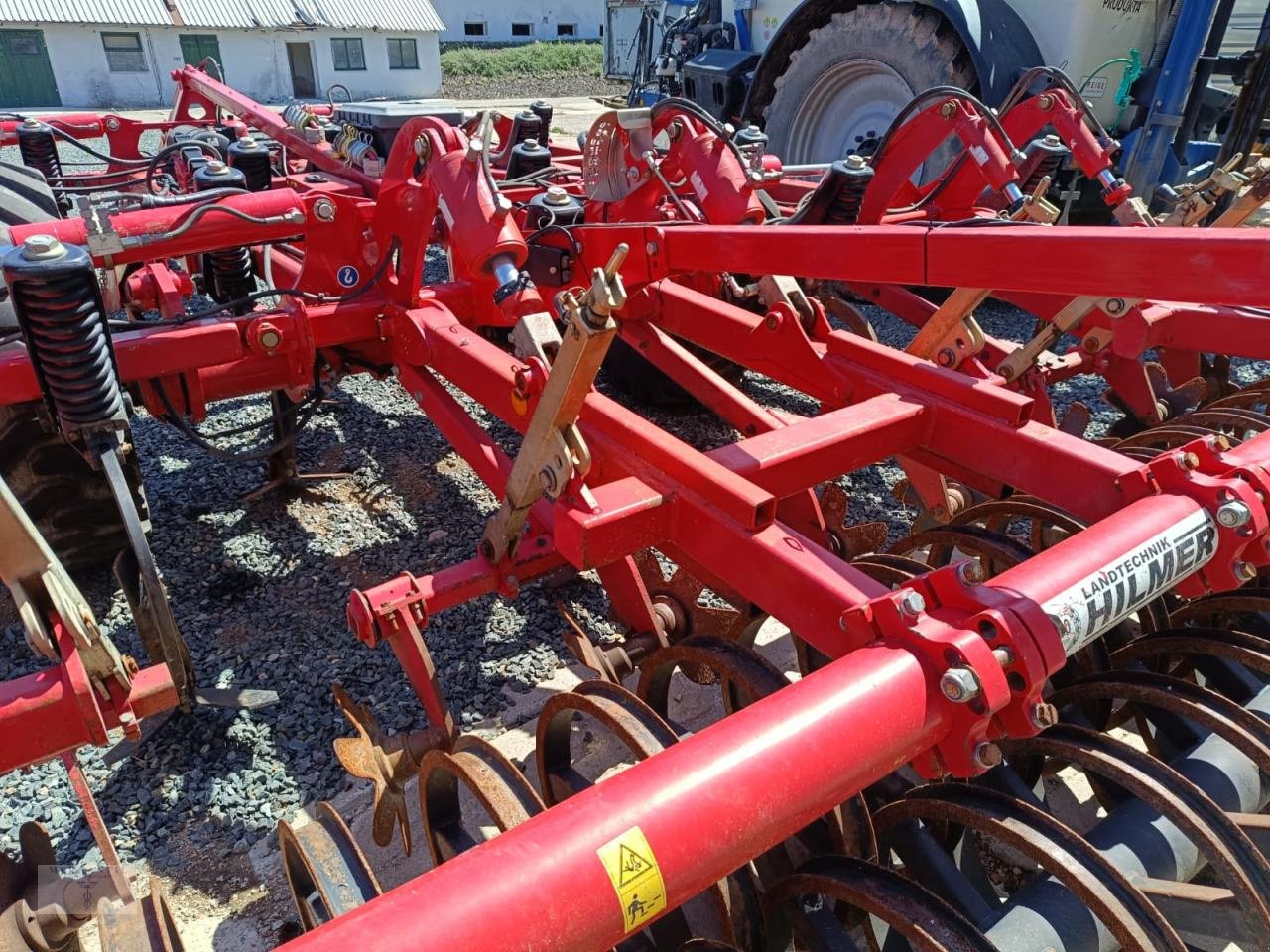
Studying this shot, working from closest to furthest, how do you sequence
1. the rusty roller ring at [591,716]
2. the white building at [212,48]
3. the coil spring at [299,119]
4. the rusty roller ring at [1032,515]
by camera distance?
the rusty roller ring at [591,716], the rusty roller ring at [1032,515], the coil spring at [299,119], the white building at [212,48]

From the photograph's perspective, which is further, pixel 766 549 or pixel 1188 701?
pixel 766 549

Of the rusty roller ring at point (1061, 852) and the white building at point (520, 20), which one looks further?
the white building at point (520, 20)

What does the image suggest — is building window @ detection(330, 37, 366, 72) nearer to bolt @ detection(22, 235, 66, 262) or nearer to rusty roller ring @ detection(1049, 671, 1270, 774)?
bolt @ detection(22, 235, 66, 262)

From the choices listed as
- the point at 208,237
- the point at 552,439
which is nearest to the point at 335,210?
the point at 208,237

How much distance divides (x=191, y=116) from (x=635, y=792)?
6801 millimetres

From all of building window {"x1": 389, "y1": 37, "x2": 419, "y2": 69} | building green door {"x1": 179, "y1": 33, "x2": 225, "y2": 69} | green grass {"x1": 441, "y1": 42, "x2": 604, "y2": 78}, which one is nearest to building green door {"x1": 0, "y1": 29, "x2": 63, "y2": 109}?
building green door {"x1": 179, "y1": 33, "x2": 225, "y2": 69}

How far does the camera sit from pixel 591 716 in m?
1.81

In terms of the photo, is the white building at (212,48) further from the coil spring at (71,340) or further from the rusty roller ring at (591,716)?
the rusty roller ring at (591,716)

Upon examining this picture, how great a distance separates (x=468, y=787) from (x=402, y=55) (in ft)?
86.6

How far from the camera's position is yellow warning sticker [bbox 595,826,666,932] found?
3.37 ft

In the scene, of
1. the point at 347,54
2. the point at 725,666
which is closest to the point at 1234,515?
the point at 725,666

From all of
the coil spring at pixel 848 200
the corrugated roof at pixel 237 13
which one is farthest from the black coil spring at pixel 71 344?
the corrugated roof at pixel 237 13

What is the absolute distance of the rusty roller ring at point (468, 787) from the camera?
5.18 feet

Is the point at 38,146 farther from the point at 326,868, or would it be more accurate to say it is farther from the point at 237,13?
the point at 237,13
